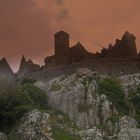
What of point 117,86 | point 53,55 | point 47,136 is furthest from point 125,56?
point 47,136

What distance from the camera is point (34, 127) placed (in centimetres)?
5647

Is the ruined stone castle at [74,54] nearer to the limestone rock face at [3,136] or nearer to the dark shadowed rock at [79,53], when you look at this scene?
the dark shadowed rock at [79,53]

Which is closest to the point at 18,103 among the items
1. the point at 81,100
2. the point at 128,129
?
the point at 81,100

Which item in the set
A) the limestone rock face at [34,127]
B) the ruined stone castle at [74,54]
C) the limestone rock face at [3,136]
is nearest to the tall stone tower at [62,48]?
the ruined stone castle at [74,54]

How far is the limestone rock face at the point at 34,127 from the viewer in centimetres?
5523

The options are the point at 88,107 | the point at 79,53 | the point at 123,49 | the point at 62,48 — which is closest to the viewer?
the point at 88,107

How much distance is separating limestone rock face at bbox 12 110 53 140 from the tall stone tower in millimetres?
37987

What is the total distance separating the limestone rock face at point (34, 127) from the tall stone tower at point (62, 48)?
125ft

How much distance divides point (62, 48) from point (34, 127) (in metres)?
43.7

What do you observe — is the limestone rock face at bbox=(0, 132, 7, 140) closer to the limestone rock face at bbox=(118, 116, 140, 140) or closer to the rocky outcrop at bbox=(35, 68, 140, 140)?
the rocky outcrop at bbox=(35, 68, 140, 140)

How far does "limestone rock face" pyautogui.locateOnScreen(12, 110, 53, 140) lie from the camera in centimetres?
5523

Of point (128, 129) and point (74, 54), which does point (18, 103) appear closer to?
point (128, 129)

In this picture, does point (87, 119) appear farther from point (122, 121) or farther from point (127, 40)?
point (127, 40)

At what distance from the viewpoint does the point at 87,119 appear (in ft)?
196
